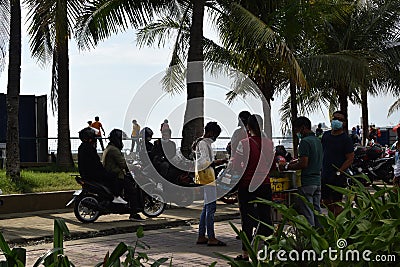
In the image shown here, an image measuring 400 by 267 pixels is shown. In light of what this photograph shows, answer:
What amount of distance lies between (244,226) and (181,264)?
0.86 meters

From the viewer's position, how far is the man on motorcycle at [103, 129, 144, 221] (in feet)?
38.4

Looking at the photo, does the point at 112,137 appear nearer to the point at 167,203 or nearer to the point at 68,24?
the point at 167,203

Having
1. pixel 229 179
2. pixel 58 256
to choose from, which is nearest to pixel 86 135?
pixel 229 179

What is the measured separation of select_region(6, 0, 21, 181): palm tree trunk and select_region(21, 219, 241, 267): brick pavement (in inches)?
175

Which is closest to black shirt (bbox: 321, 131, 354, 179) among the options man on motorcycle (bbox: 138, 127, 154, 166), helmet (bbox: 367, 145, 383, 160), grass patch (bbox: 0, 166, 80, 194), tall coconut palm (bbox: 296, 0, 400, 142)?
man on motorcycle (bbox: 138, 127, 154, 166)

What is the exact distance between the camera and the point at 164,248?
920cm

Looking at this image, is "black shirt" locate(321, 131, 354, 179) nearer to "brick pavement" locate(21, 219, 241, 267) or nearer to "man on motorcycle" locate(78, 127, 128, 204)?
"brick pavement" locate(21, 219, 241, 267)

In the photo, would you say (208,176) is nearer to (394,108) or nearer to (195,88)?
(195,88)

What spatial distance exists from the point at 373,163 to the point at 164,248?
11.7m

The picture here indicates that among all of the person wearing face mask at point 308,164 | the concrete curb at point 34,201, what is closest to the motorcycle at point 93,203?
the concrete curb at point 34,201

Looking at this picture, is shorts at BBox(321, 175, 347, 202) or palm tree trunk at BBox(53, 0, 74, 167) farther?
palm tree trunk at BBox(53, 0, 74, 167)

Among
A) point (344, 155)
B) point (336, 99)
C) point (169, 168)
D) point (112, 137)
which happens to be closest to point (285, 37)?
point (169, 168)

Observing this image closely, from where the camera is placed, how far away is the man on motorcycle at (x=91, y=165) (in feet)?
37.3

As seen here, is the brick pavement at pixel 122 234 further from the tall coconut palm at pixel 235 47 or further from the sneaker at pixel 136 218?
the tall coconut palm at pixel 235 47
